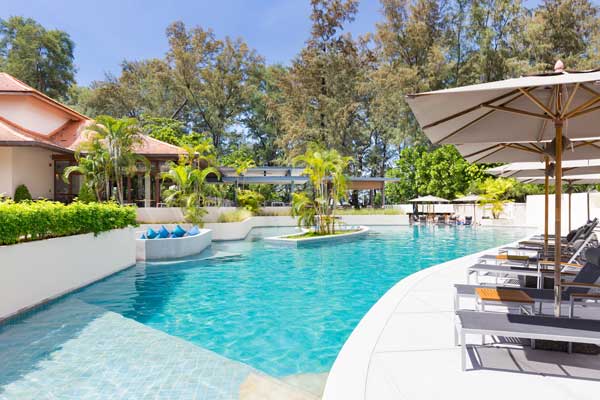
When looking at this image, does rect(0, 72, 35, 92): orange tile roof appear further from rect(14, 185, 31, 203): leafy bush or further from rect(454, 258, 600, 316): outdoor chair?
rect(454, 258, 600, 316): outdoor chair

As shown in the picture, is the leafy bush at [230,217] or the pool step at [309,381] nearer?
the pool step at [309,381]

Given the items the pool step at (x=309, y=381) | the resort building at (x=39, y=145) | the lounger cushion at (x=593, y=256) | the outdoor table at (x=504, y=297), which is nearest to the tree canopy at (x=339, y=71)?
the resort building at (x=39, y=145)

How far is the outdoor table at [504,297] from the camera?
138 inches

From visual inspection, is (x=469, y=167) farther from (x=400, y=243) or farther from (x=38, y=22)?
(x=38, y=22)

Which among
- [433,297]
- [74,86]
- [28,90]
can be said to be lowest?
[433,297]

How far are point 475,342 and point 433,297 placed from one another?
1.82 metres

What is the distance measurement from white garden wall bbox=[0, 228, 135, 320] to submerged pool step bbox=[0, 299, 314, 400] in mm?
515

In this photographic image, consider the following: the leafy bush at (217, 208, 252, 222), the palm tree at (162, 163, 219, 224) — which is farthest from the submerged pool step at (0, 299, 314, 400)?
the leafy bush at (217, 208, 252, 222)

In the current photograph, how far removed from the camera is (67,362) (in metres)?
4.43

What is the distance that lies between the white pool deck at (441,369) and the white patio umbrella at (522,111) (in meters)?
0.60

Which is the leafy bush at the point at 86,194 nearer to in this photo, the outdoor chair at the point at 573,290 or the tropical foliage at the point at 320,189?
the tropical foliage at the point at 320,189

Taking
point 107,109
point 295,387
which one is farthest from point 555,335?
point 107,109

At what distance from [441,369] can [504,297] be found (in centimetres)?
99

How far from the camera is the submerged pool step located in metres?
3.75
